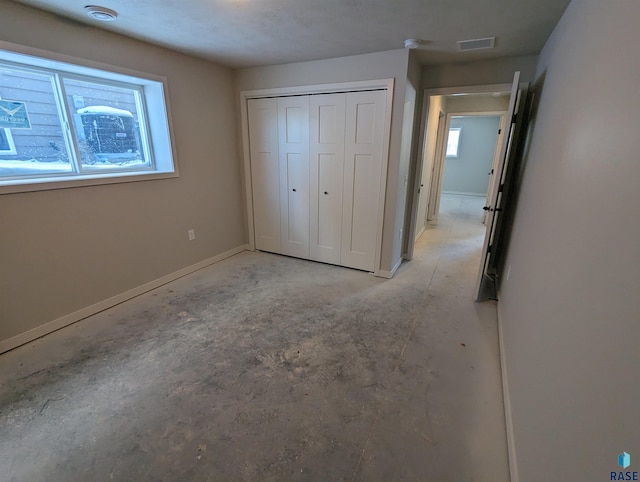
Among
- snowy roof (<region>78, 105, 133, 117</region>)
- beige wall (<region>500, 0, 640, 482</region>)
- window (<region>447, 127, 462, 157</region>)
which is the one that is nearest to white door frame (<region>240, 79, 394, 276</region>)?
snowy roof (<region>78, 105, 133, 117</region>)

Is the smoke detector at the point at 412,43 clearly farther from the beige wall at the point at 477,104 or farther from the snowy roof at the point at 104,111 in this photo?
the beige wall at the point at 477,104

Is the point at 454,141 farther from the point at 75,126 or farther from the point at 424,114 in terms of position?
the point at 75,126

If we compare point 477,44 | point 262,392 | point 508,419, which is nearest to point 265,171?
point 477,44

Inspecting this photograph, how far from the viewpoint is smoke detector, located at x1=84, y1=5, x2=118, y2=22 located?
2.04 metres

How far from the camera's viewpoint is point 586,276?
38.9 inches

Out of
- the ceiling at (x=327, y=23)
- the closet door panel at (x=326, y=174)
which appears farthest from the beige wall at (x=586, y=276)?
the closet door panel at (x=326, y=174)

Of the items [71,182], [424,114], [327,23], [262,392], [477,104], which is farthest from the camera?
[477,104]

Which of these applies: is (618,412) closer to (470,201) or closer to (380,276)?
(380,276)

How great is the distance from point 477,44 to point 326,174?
1879mm

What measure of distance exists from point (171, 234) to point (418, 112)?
3.20 m

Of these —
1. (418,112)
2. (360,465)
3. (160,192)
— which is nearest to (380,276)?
(418,112)

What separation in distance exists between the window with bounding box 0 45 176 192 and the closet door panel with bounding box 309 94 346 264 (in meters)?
1.61

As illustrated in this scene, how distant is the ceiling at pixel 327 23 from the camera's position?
6.43 feet

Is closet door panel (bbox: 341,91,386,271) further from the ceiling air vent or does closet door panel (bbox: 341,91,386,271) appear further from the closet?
the ceiling air vent
